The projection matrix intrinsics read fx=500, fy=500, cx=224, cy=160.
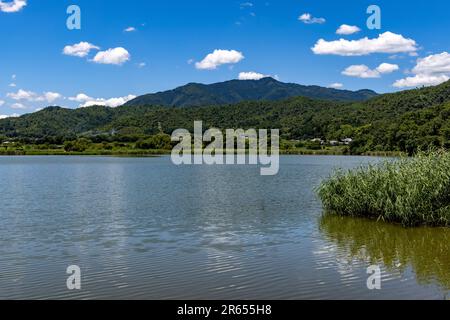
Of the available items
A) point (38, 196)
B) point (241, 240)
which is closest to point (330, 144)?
point (38, 196)

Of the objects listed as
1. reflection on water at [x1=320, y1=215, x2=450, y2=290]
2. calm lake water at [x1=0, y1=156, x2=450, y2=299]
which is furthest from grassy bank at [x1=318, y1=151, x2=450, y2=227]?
calm lake water at [x1=0, y1=156, x2=450, y2=299]

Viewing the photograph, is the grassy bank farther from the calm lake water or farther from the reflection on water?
the calm lake water

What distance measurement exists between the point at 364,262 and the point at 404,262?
1.21 m

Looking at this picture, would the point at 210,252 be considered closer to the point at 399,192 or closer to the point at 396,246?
the point at 396,246

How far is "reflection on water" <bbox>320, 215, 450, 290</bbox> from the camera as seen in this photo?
46.5 ft

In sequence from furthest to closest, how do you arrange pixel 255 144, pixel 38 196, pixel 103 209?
pixel 255 144 < pixel 38 196 < pixel 103 209

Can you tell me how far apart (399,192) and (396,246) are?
151 inches

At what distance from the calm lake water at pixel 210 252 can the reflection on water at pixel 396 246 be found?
3 cm

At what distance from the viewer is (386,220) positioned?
71.3 ft

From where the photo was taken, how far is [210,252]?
16.8 m

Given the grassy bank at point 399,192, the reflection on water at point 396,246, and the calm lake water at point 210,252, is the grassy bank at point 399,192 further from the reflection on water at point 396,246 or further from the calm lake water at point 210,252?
the calm lake water at point 210,252

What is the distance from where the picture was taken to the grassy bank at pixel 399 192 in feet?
65.1

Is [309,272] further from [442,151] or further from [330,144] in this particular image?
[330,144]

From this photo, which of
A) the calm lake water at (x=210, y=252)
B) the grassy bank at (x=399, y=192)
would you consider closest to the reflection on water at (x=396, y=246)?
the calm lake water at (x=210, y=252)
